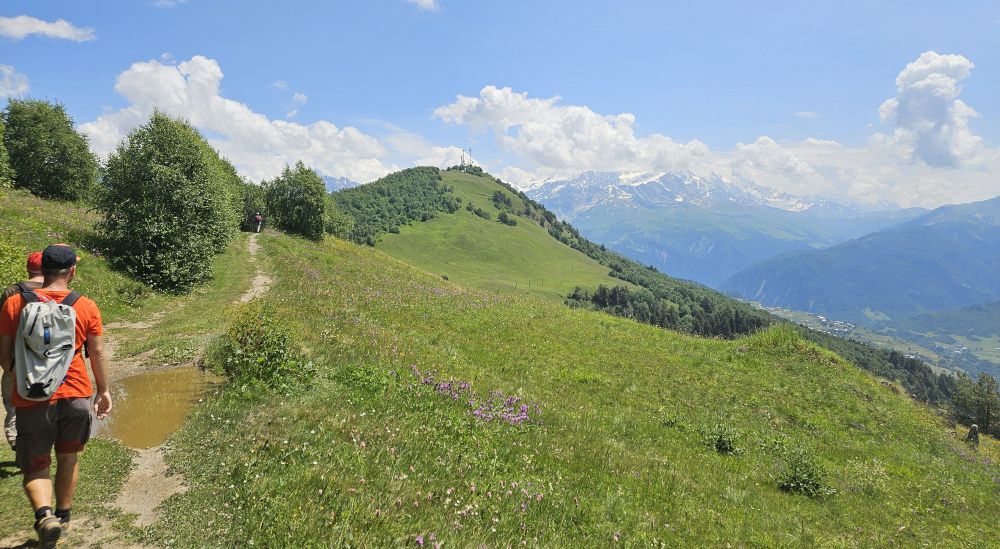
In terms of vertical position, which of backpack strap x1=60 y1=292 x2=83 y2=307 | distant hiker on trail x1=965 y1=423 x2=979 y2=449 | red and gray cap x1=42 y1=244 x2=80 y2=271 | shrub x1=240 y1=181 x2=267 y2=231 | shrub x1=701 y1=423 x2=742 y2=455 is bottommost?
distant hiker on trail x1=965 y1=423 x2=979 y2=449

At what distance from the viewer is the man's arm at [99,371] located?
614cm

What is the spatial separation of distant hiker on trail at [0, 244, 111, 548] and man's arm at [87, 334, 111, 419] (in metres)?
0.11

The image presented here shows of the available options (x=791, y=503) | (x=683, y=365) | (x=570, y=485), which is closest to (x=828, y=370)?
(x=683, y=365)

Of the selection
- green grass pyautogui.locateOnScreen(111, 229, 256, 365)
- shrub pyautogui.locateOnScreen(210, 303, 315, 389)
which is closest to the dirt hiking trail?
shrub pyautogui.locateOnScreen(210, 303, 315, 389)

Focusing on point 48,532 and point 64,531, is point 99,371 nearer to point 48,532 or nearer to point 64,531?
point 64,531

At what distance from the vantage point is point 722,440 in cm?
1417

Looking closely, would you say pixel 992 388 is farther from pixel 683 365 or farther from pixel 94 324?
pixel 94 324

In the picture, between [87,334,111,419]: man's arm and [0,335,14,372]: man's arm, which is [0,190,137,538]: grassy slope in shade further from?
[0,335,14,372]: man's arm

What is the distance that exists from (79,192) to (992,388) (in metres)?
151

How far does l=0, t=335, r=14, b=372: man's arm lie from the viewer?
5.58 metres

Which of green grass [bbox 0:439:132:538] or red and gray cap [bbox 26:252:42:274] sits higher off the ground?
red and gray cap [bbox 26:252:42:274]

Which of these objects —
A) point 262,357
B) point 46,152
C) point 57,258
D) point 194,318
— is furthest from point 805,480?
point 46,152

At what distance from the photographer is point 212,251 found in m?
27.8

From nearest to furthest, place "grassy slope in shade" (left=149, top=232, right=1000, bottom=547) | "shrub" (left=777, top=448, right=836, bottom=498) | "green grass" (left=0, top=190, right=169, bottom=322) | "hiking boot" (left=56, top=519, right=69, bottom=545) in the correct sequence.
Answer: "hiking boot" (left=56, top=519, right=69, bottom=545), "grassy slope in shade" (left=149, top=232, right=1000, bottom=547), "shrub" (left=777, top=448, right=836, bottom=498), "green grass" (left=0, top=190, right=169, bottom=322)
